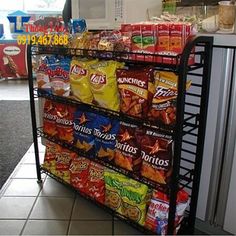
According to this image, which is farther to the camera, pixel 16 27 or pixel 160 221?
pixel 16 27

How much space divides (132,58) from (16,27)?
166 inches

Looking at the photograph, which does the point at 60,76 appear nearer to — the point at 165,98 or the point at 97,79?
the point at 97,79

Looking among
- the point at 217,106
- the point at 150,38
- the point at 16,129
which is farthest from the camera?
the point at 16,129

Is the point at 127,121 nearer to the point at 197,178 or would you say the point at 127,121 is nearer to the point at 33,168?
the point at 197,178

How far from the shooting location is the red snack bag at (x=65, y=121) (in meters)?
1.79

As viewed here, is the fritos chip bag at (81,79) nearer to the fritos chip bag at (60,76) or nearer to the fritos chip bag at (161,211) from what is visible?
the fritos chip bag at (60,76)

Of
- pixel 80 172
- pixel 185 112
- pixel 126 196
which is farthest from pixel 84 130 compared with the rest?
pixel 185 112

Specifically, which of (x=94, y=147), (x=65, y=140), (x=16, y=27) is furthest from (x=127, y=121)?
(x=16, y=27)

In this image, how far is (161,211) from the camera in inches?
56.0

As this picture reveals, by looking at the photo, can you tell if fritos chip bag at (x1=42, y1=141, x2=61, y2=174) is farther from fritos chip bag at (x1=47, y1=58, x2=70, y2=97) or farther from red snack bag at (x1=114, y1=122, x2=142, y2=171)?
red snack bag at (x1=114, y1=122, x2=142, y2=171)

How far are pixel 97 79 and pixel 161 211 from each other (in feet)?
2.31

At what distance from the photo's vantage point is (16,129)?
3029 millimetres

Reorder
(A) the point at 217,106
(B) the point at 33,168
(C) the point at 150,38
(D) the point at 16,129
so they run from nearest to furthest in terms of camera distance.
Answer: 1. (C) the point at 150,38
2. (A) the point at 217,106
3. (B) the point at 33,168
4. (D) the point at 16,129

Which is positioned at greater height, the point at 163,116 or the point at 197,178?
the point at 163,116
